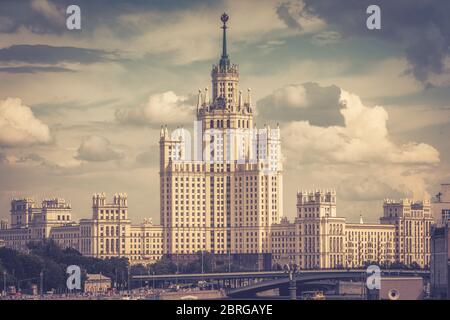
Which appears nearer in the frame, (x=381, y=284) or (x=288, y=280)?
(x=381, y=284)

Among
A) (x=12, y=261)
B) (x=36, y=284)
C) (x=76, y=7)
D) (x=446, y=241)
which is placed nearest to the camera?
(x=76, y=7)

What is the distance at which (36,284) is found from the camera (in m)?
179

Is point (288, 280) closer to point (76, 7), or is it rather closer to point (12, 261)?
point (12, 261)

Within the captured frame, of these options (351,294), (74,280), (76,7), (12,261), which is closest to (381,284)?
(351,294)

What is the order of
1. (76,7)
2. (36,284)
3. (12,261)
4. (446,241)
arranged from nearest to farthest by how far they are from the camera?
(76,7), (446,241), (36,284), (12,261)
